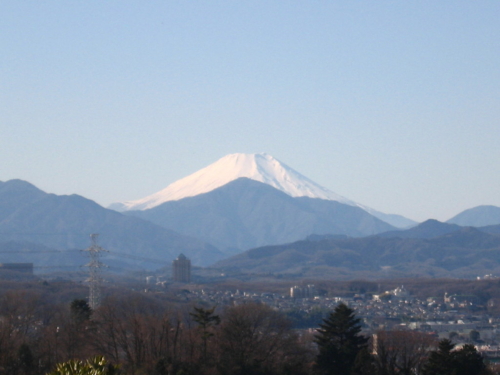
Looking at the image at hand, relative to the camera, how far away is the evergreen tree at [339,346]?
3069cm

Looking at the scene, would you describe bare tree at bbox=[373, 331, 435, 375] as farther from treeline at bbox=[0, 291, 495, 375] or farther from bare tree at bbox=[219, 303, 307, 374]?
bare tree at bbox=[219, 303, 307, 374]

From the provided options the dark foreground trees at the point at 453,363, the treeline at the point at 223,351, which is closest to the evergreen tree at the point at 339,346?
the treeline at the point at 223,351

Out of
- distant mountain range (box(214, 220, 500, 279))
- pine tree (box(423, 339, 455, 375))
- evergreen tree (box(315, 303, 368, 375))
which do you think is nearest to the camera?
pine tree (box(423, 339, 455, 375))

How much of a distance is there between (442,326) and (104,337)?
39.4 metres

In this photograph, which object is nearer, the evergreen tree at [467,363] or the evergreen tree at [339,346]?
the evergreen tree at [467,363]

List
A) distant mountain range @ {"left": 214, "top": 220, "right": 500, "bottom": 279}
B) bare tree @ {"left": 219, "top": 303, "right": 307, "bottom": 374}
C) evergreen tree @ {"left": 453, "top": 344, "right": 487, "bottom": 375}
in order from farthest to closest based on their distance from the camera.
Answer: distant mountain range @ {"left": 214, "top": 220, "right": 500, "bottom": 279}
bare tree @ {"left": 219, "top": 303, "right": 307, "bottom": 374}
evergreen tree @ {"left": 453, "top": 344, "right": 487, "bottom": 375}

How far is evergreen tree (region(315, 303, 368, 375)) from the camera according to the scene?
30.7 meters

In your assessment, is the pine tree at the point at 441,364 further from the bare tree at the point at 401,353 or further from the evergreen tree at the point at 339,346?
the evergreen tree at the point at 339,346

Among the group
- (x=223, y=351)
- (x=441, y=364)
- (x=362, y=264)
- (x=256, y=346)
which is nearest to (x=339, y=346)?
(x=256, y=346)

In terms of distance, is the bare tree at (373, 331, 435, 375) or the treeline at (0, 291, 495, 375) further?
the bare tree at (373, 331, 435, 375)

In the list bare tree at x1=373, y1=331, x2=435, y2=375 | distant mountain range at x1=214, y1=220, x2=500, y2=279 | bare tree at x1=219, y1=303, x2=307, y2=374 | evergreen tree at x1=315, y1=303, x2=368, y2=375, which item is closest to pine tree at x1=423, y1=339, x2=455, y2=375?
bare tree at x1=373, y1=331, x2=435, y2=375

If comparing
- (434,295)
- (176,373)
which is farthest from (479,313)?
(176,373)

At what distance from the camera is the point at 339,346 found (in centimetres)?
3173

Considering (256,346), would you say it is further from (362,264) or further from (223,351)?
(362,264)
